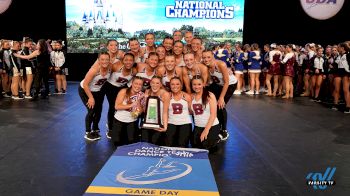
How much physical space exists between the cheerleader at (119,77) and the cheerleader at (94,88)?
0.11 metres

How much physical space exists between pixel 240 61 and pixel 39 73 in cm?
528

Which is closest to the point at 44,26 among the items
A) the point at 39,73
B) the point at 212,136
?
the point at 39,73

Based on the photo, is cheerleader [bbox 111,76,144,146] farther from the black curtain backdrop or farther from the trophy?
the black curtain backdrop

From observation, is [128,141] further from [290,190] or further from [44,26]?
[44,26]

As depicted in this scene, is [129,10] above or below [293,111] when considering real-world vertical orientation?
above

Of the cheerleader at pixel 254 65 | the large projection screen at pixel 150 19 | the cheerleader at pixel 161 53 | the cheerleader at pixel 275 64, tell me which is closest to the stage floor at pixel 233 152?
the cheerleader at pixel 161 53

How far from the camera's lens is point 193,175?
10.4ft

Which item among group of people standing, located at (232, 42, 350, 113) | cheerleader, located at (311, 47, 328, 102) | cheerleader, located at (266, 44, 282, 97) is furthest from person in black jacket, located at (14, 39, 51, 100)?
cheerleader, located at (311, 47, 328, 102)

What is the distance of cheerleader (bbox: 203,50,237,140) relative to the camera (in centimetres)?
452

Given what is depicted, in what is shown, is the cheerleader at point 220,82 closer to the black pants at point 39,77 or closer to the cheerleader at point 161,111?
the cheerleader at point 161,111

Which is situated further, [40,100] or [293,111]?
[40,100]

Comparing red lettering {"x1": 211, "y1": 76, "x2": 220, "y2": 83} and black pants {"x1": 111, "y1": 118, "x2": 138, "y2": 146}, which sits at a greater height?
red lettering {"x1": 211, "y1": 76, "x2": 220, "y2": 83}

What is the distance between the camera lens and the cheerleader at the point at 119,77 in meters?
4.41

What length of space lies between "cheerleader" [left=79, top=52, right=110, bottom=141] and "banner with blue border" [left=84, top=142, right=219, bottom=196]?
1.03m
